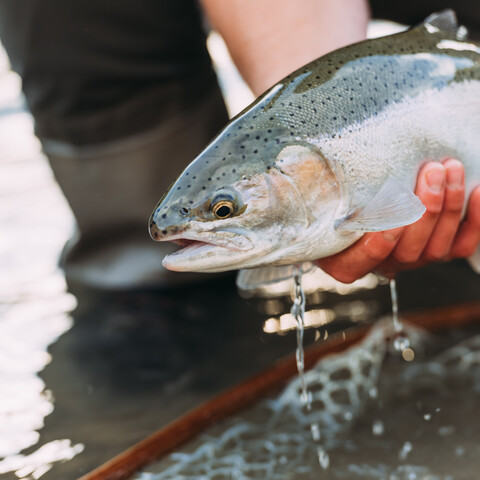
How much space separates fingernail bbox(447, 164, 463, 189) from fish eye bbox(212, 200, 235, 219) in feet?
1.20

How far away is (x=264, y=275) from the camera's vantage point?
121cm

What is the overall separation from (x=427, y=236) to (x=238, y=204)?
38cm

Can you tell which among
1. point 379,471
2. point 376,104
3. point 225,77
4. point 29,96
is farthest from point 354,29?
point 225,77

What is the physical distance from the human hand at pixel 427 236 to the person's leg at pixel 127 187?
0.77 metres

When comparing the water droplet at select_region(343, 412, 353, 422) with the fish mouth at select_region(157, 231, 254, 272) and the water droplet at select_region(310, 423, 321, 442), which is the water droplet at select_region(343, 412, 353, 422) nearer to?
the water droplet at select_region(310, 423, 321, 442)

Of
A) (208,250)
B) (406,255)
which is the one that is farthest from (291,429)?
(208,250)

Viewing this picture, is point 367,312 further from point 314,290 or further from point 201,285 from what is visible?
point 201,285

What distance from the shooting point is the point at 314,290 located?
1.82m

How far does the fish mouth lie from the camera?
968 millimetres

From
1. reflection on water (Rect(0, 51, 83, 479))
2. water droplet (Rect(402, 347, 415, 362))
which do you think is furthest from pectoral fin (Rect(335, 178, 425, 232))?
reflection on water (Rect(0, 51, 83, 479))

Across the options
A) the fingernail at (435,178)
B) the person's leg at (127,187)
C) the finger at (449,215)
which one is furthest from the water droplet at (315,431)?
the person's leg at (127,187)

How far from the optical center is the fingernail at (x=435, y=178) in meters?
1.09

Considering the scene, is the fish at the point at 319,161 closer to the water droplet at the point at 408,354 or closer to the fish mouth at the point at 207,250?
the fish mouth at the point at 207,250

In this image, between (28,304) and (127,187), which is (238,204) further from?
(28,304)
